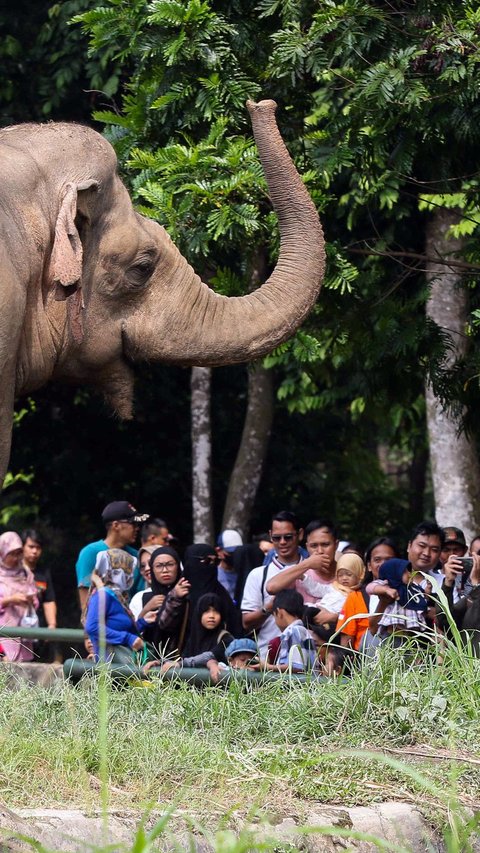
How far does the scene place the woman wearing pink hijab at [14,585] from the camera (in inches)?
375

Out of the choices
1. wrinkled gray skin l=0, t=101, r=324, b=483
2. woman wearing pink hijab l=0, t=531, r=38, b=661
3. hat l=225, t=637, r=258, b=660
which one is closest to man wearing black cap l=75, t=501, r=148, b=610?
woman wearing pink hijab l=0, t=531, r=38, b=661

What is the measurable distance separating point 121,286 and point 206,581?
2790mm

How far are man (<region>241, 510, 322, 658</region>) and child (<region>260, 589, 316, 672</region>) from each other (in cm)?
29

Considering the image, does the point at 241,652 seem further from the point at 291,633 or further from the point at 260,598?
the point at 260,598

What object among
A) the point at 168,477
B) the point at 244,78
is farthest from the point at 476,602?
the point at 168,477

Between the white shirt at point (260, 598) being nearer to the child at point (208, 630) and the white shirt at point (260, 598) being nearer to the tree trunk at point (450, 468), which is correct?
the child at point (208, 630)

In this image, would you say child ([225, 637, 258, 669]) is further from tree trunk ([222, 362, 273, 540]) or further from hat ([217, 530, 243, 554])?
tree trunk ([222, 362, 273, 540])

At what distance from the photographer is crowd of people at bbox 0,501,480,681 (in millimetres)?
6879

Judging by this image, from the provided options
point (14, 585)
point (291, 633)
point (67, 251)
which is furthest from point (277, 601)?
point (14, 585)

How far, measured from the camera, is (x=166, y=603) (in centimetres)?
751

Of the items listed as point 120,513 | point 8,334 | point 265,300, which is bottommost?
point 120,513

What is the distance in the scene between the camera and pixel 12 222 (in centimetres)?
504

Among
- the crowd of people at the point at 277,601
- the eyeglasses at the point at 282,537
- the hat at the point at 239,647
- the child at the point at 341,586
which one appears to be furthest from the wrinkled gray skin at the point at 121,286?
the eyeglasses at the point at 282,537

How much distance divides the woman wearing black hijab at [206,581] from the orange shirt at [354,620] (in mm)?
620
